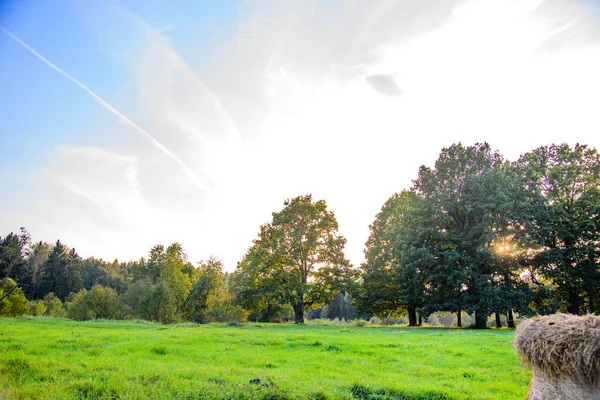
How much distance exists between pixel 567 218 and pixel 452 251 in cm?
1274

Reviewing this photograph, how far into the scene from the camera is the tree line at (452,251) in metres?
34.1

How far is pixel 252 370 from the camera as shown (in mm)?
10828

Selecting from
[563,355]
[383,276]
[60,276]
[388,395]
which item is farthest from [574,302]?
[60,276]

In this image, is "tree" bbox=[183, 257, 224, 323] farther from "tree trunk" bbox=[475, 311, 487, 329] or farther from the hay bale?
the hay bale

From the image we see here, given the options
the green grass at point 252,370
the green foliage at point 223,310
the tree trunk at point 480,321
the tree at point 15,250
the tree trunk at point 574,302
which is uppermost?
the tree at point 15,250

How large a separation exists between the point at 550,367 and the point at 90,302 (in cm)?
5073

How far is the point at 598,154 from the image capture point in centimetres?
3922

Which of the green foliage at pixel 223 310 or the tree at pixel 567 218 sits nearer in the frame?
the tree at pixel 567 218

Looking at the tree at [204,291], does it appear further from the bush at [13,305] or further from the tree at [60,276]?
the tree at [60,276]

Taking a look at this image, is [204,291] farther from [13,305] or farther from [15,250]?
[15,250]

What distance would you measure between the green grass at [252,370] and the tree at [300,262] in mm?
27915

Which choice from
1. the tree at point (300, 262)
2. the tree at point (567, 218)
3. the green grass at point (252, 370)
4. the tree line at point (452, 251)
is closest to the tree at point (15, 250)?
the tree line at point (452, 251)

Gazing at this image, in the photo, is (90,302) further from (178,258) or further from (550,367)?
(550,367)

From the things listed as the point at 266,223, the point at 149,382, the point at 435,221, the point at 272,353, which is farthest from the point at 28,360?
the point at 266,223
